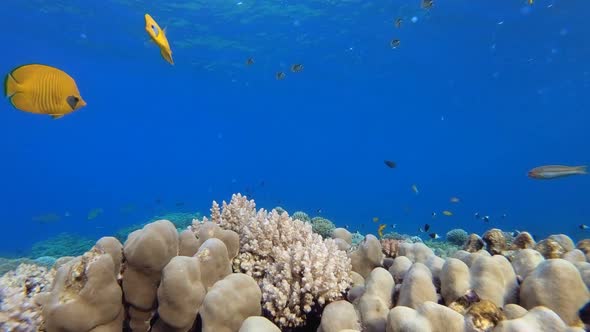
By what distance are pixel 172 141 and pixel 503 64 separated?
14019 cm

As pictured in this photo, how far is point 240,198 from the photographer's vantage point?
4.94 metres

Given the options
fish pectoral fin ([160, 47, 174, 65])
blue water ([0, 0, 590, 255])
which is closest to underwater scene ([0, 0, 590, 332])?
fish pectoral fin ([160, 47, 174, 65])

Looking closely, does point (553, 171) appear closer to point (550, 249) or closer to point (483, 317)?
point (550, 249)

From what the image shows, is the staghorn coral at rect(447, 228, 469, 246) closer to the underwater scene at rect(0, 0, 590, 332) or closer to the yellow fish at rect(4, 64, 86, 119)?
the underwater scene at rect(0, 0, 590, 332)

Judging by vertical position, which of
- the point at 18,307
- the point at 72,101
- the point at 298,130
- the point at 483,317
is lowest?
the point at 298,130

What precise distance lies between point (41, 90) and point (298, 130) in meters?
117

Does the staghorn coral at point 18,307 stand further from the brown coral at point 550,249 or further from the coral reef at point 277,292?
the brown coral at point 550,249

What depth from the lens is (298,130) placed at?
119375 mm

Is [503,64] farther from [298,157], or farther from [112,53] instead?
[298,157]

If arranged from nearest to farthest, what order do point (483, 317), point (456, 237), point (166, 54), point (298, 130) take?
point (483, 317)
point (166, 54)
point (456, 237)
point (298, 130)

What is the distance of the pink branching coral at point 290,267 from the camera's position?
3188 mm

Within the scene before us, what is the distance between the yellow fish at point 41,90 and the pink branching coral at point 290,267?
2377 mm

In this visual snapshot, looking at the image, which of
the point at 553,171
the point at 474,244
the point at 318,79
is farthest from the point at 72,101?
the point at 318,79

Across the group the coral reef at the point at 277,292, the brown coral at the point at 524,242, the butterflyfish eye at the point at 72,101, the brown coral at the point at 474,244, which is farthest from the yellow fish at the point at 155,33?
the brown coral at the point at 524,242
